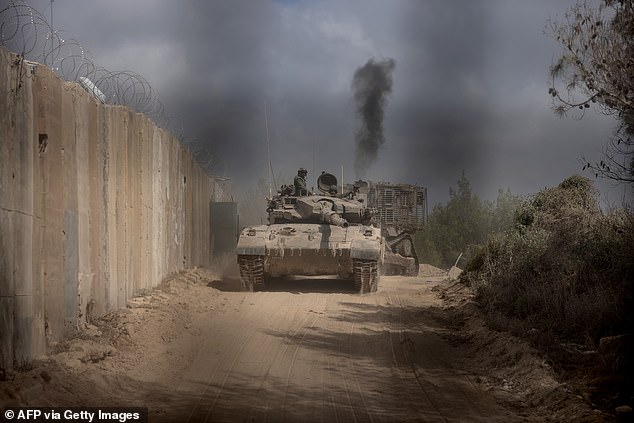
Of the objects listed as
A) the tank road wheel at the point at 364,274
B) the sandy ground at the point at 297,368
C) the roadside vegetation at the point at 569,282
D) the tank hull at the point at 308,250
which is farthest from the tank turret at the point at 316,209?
the sandy ground at the point at 297,368

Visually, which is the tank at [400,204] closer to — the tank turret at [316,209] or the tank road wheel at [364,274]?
the tank turret at [316,209]

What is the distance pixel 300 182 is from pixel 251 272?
385 cm

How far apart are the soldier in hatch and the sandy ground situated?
5.34 m

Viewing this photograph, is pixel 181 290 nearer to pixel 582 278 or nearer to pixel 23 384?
pixel 582 278

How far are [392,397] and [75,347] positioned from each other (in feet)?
10.8

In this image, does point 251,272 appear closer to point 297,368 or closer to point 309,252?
point 309,252

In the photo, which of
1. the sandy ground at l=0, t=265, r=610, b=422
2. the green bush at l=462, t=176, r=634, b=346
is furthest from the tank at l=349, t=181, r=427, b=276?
the sandy ground at l=0, t=265, r=610, b=422

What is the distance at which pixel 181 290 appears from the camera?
593 inches

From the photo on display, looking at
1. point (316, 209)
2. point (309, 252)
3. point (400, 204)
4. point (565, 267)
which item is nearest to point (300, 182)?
point (316, 209)

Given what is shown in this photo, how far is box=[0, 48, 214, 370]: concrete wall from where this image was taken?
6.98 m

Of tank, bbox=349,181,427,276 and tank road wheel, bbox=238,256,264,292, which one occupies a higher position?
tank, bbox=349,181,427,276

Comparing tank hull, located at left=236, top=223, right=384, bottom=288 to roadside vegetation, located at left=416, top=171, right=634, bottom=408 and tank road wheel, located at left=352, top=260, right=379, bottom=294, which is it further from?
roadside vegetation, located at left=416, top=171, right=634, bottom=408

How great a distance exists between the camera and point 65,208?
8625mm

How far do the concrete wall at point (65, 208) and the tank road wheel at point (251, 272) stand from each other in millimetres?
1773
